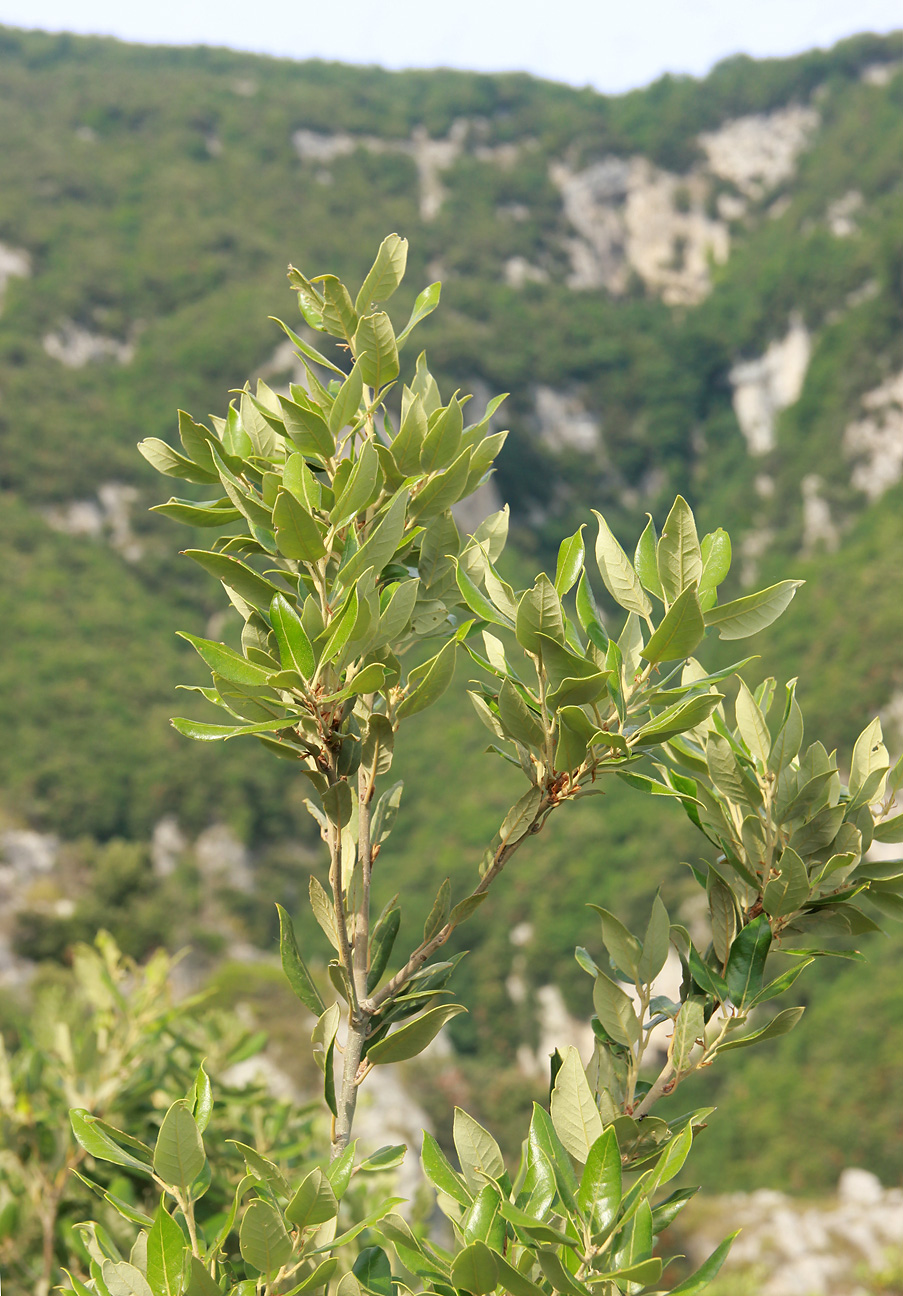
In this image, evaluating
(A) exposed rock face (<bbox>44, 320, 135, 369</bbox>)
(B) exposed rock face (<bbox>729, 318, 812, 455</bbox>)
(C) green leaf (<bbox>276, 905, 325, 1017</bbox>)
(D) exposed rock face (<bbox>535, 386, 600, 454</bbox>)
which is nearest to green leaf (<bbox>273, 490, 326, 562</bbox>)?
(C) green leaf (<bbox>276, 905, 325, 1017</bbox>)

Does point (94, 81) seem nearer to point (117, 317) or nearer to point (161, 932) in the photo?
point (117, 317)

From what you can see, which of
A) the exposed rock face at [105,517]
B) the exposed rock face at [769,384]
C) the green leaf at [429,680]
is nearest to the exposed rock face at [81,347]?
the exposed rock face at [105,517]

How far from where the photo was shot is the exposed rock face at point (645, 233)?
71.5 metres

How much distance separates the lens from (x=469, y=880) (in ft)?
112

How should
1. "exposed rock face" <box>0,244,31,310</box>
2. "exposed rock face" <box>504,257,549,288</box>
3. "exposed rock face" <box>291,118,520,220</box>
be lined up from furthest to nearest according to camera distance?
"exposed rock face" <box>291,118,520,220</box>
"exposed rock face" <box>504,257,549,288</box>
"exposed rock face" <box>0,244,31,310</box>

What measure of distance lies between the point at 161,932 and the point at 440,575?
17947mm

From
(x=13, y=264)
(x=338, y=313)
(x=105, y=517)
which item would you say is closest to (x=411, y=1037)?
(x=338, y=313)

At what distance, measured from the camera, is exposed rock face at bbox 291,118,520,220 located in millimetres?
71812

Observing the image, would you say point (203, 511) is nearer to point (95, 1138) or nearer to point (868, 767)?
point (95, 1138)

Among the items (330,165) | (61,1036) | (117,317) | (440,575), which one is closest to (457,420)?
(440,575)

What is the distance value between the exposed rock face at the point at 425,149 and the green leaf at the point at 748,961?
75.2 meters

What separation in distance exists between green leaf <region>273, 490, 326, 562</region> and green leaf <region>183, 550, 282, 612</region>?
0.04 metres

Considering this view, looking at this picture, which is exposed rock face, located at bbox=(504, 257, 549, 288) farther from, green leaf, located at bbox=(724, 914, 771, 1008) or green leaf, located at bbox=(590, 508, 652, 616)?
green leaf, located at bbox=(724, 914, 771, 1008)

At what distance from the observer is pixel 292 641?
3.14ft
